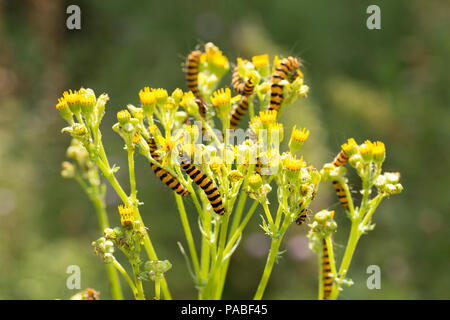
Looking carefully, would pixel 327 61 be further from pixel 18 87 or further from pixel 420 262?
pixel 18 87

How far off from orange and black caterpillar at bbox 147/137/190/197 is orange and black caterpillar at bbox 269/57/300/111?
66 centimetres

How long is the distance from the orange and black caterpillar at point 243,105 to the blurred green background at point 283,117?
8.04 ft

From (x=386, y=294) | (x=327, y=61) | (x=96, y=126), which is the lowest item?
(x=386, y=294)

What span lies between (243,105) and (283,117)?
9.99ft

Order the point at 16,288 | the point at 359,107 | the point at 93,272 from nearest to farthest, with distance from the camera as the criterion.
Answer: the point at 16,288 → the point at 93,272 → the point at 359,107

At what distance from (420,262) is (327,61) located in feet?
12.4

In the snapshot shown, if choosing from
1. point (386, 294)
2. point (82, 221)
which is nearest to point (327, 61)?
point (386, 294)

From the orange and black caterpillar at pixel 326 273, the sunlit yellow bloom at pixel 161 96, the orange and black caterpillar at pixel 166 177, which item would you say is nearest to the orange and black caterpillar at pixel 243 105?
the sunlit yellow bloom at pixel 161 96

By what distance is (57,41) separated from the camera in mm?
8273

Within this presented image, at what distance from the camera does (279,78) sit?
93.4 inches

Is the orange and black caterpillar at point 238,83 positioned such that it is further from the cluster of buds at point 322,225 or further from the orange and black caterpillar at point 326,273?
the orange and black caterpillar at point 326,273

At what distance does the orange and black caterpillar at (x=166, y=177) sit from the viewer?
6.89 ft

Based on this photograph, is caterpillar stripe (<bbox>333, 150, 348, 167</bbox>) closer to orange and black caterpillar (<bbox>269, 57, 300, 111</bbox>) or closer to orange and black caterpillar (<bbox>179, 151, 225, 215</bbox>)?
orange and black caterpillar (<bbox>269, 57, 300, 111</bbox>)

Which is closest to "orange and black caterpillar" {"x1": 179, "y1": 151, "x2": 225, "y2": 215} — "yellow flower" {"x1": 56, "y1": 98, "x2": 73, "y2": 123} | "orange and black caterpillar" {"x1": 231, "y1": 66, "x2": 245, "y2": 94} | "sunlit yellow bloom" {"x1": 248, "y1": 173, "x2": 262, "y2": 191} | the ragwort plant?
the ragwort plant
